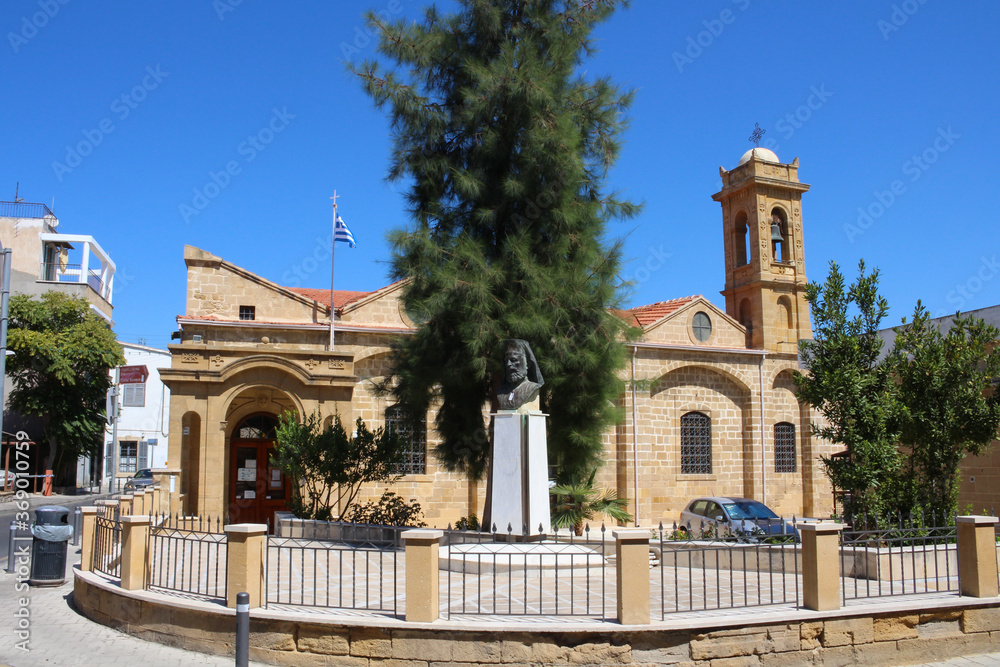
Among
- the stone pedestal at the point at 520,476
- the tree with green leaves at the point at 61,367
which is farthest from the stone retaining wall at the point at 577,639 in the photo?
the tree with green leaves at the point at 61,367

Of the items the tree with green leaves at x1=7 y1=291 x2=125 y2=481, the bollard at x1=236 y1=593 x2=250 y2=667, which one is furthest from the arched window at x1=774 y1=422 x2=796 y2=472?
the tree with green leaves at x1=7 y1=291 x2=125 y2=481

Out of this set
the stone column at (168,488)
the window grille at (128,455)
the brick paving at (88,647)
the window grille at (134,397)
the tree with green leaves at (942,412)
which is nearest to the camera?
the brick paving at (88,647)

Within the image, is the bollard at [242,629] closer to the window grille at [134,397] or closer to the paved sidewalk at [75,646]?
the paved sidewalk at [75,646]

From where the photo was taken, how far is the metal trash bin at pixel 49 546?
1080 cm

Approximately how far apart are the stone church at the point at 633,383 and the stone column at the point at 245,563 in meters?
8.72

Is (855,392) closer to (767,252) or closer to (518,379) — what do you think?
(518,379)

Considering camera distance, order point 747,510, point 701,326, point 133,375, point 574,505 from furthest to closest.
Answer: point 701,326, point 133,375, point 747,510, point 574,505

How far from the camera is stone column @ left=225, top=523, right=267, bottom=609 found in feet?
24.1

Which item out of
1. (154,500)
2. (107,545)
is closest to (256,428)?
(154,500)

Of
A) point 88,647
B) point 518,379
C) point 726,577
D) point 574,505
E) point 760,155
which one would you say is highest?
point 760,155

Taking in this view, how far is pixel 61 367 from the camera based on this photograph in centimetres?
2927

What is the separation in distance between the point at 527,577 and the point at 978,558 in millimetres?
4946

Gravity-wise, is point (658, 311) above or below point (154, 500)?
above

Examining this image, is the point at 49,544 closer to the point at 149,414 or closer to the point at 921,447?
the point at 921,447
